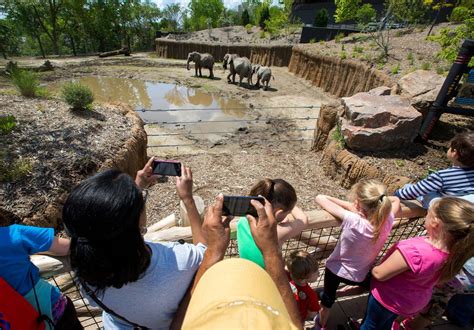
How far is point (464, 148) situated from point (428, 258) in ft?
3.86

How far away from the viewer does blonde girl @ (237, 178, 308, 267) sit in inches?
63.1

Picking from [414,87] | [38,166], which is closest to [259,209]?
[38,166]

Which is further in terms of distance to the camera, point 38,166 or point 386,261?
point 38,166

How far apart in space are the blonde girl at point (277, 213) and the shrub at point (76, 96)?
5.98 meters

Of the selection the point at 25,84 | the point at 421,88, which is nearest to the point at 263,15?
the point at 421,88

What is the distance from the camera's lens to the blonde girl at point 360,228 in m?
1.75

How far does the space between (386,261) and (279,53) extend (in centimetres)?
2324

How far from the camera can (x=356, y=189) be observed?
1840mm

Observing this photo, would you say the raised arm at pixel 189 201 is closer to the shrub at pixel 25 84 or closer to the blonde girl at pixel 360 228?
the blonde girl at pixel 360 228

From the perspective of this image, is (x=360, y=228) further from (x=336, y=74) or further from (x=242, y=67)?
(x=242, y=67)

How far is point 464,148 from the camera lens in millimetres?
2146

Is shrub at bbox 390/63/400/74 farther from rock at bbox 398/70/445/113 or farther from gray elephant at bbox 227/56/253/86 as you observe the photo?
gray elephant at bbox 227/56/253/86

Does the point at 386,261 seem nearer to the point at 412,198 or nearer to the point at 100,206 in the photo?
the point at 412,198

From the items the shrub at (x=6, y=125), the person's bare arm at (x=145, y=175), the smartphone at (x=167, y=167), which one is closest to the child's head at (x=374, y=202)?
the smartphone at (x=167, y=167)
